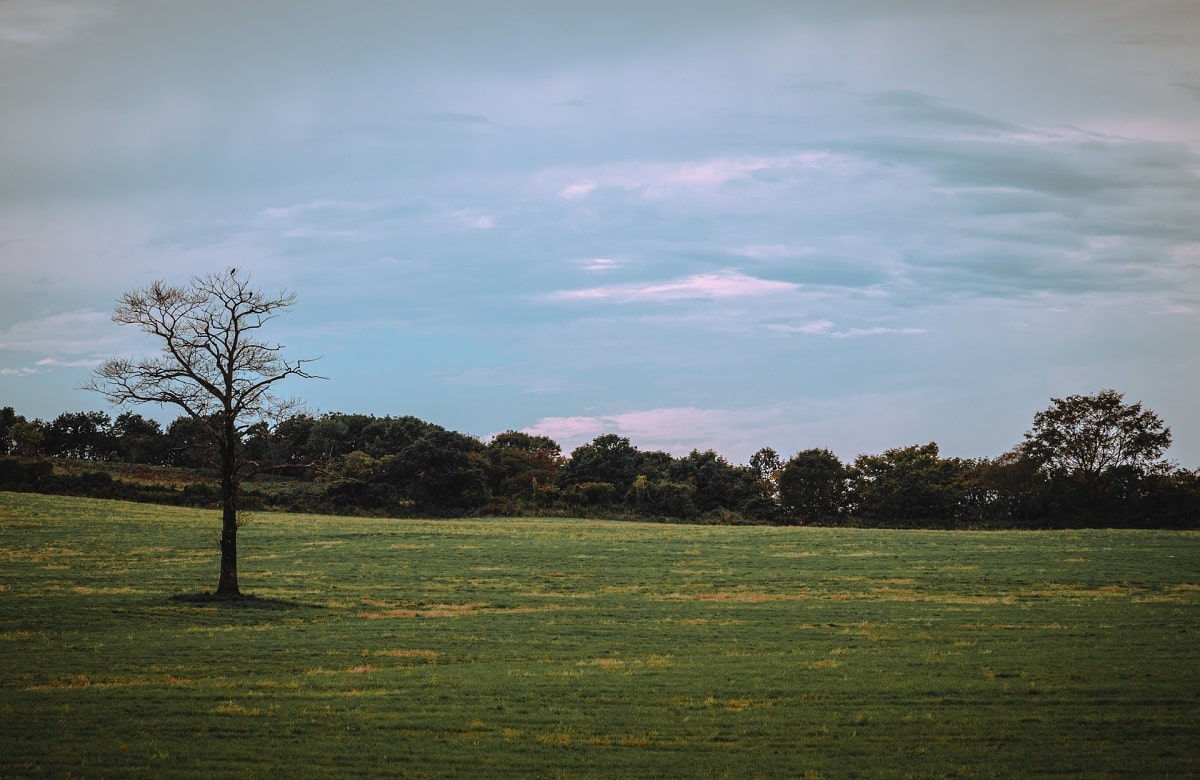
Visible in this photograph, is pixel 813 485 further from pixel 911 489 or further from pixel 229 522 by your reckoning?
pixel 229 522

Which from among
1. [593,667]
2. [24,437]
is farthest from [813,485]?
[24,437]

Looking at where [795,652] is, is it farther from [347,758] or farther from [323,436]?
[323,436]

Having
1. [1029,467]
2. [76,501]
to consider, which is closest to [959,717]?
[76,501]

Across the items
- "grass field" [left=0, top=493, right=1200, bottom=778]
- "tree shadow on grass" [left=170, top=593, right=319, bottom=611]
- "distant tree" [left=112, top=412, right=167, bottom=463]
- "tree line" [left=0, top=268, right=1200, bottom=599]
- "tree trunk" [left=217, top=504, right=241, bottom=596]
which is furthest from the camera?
"distant tree" [left=112, top=412, right=167, bottom=463]

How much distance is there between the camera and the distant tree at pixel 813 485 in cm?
11525

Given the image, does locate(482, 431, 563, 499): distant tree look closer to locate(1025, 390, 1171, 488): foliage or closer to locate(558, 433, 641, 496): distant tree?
locate(558, 433, 641, 496): distant tree

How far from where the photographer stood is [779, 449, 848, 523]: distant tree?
378ft

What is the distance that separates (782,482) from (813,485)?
390 cm

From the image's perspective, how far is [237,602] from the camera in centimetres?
3909

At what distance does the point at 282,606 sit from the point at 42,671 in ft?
47.2

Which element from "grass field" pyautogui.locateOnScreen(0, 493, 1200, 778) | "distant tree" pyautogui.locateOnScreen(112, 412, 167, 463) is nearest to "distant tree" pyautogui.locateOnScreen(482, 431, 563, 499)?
"distant tree" pyautogui.locateOnScreen(112, 412, 167, 463)

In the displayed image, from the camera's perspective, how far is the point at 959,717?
2112 cm

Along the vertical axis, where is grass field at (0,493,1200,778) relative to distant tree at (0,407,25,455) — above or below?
below

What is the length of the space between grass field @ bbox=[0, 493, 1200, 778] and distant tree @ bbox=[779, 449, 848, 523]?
56.2 m
